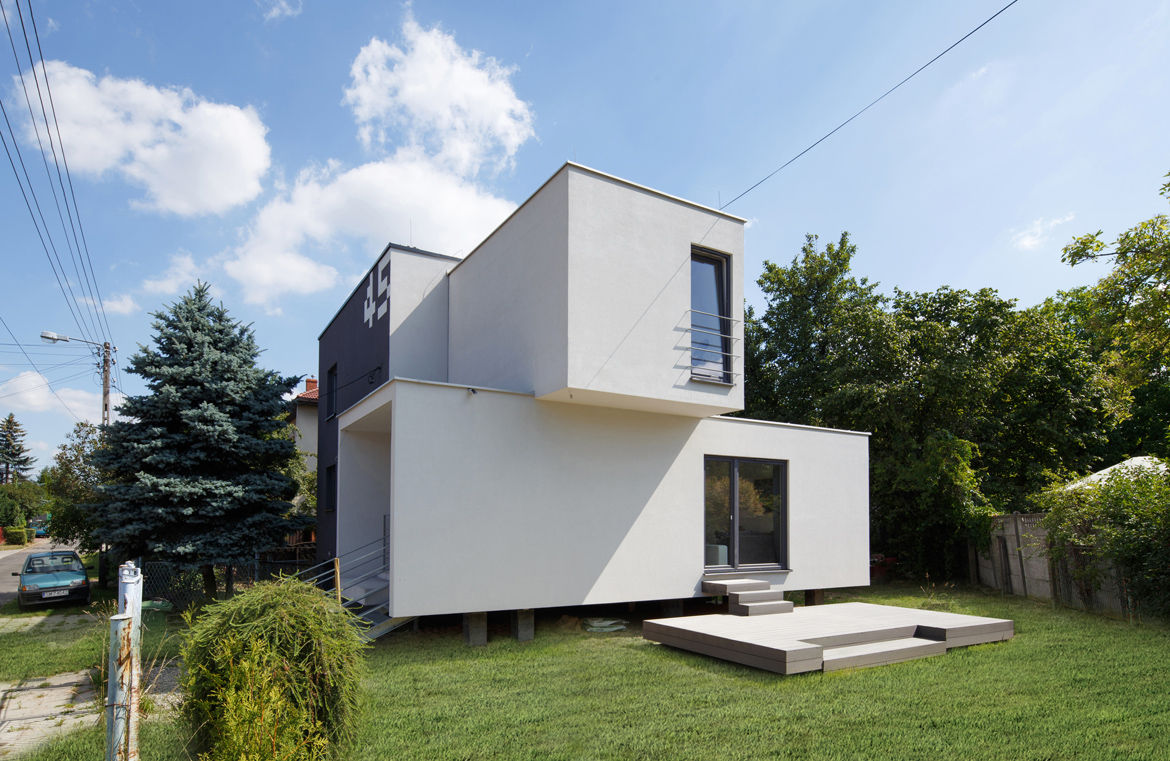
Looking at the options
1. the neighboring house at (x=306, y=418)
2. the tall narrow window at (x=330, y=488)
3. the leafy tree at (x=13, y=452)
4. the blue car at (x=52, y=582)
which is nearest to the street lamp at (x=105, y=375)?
the blue car at (x=52, y=582)

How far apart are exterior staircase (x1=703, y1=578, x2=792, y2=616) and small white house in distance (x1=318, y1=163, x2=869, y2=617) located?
0.25 meters

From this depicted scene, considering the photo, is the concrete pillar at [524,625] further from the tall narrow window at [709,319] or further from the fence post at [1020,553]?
the fence post at [1020,553]

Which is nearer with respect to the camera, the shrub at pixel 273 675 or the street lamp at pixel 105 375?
the shrub at pixel 273 675

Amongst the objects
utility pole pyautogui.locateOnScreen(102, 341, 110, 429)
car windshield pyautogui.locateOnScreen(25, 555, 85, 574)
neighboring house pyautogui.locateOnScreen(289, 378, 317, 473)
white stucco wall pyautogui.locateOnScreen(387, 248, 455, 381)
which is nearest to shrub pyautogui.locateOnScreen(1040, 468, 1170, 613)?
white stucco wall pyautogui.locateOnScreen(387, 248, 455, 381)

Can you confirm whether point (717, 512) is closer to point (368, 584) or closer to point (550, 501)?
point (550, 501)

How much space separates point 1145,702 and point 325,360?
15.9 meters

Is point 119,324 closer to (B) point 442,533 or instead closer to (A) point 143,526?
(A) point 143,526

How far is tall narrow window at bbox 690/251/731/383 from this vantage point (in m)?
10.0

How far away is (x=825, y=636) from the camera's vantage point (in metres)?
7.60

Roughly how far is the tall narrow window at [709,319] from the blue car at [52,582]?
530 inches

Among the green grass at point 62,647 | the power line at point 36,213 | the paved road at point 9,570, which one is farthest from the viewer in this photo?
the paved road at point 9,570

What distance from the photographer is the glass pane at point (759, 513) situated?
11125 millimetres

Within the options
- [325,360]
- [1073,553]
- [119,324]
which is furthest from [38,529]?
[1073,553]

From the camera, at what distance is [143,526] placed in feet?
38.7
